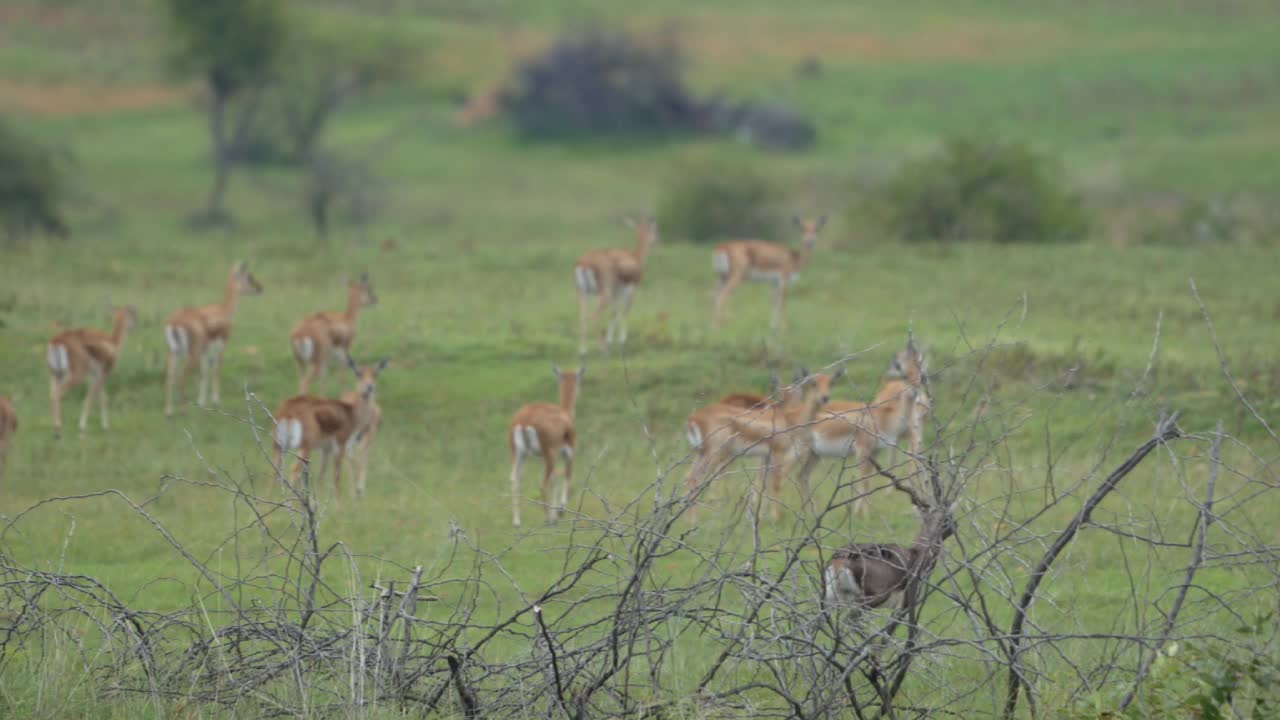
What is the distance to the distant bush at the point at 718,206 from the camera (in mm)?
34719

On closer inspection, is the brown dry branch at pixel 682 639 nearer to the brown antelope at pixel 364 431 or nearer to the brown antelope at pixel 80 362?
the brown antelope at pixel 364 431

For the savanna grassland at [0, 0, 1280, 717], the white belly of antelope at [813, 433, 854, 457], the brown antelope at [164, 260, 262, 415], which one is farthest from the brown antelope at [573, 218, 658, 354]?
the white belly of antelope at [813, 433, 854, 457]

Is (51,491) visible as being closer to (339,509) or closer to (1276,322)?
(339,509)

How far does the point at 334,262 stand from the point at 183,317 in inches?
346

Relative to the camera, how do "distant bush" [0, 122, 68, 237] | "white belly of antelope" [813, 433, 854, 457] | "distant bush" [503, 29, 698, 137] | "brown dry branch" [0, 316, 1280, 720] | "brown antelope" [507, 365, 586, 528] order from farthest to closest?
"distant bush" [503, 29, 698, 137], "distant bush" [0, 122, 68, 237], "white belly of antelope" [813, 433, 854, 457], "brown antelope" [507, 365, 586, 528], "brown dry branch" [0, 316, 1280, 720]

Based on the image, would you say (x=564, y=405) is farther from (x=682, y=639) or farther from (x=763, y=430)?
(x=682, y=639)

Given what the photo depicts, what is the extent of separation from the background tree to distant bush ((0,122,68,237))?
683 centimetres

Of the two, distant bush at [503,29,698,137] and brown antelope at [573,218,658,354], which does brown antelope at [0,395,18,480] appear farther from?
distant bush at [503,29,698,137]

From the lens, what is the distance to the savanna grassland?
11.2m

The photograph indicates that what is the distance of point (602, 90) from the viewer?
49875 millimetres

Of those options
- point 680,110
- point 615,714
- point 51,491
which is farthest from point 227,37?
point 615,714

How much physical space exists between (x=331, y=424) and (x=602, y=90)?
37.7 meters

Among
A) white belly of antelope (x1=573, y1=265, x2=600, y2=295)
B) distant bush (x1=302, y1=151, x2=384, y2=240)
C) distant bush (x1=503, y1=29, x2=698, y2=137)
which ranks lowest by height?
white belly of antelope (x1=573, y1=265, x2=600, y2=295)

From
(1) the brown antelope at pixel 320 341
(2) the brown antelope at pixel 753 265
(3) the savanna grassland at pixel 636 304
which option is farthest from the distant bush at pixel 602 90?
(1) the brown antelope at pixel 320 341
